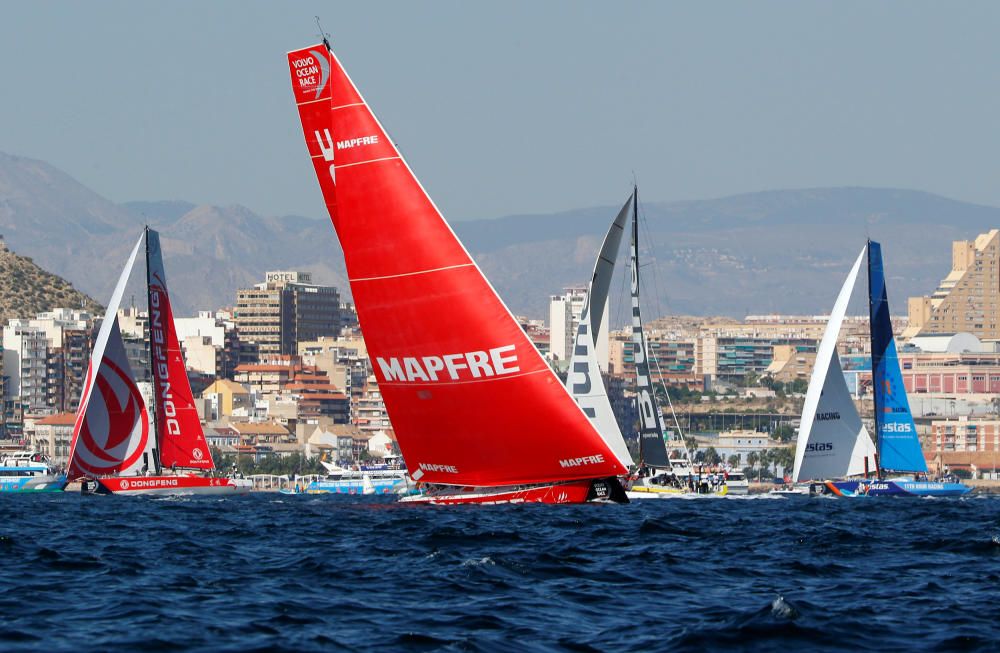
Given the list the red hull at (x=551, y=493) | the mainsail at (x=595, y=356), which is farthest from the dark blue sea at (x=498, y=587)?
the mainsail at (x=595, y=356)

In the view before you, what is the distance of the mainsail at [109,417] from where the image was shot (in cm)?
8038

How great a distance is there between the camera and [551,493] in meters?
44.1

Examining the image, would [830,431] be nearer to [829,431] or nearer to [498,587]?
[829,431]

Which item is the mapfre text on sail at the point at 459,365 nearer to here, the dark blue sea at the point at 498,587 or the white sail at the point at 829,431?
the dark blue sea at the point at 498,587

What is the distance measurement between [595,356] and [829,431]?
470 inches

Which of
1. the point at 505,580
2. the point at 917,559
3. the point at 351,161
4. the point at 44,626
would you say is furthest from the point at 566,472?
the point at 44,626

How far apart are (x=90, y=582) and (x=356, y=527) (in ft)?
41.0

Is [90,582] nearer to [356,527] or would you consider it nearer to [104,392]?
[356,527]

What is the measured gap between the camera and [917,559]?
1280 inches

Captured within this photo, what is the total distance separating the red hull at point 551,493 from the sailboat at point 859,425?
38.8 m

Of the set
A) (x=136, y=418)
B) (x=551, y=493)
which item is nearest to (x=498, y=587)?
(x=551, y=493)

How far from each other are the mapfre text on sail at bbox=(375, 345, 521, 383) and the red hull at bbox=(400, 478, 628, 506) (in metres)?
3.24

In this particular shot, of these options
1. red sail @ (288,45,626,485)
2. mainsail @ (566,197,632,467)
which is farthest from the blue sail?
red sail @ (288,45,626,485)

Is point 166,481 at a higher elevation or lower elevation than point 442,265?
lower
